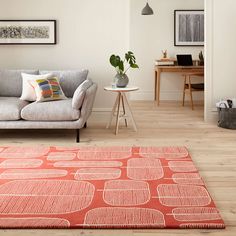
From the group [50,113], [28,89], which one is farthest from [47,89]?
[50,113]

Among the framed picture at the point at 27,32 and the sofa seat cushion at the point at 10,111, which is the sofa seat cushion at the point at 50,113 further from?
the framed picture at the point at 27,32

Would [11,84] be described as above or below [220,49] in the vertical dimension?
below

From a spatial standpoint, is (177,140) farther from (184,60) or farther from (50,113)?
(184,60)

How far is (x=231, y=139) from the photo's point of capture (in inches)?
182

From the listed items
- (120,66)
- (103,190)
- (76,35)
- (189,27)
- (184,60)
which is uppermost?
(189,27)

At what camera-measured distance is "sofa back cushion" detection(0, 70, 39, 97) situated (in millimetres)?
5133

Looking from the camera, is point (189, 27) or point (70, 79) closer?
point (70, 79)

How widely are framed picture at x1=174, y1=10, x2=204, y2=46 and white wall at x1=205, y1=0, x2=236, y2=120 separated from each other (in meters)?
2.68

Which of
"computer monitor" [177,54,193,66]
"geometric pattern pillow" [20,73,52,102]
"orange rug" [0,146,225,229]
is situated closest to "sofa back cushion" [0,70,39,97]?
"geometric pattern pillow" [20,73,52,102]

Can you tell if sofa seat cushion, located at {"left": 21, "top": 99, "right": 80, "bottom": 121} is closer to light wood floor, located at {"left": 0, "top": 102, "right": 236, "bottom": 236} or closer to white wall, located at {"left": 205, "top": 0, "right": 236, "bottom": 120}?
light wood floor, located at {"left": 0, "top": 102, "right": 236, "bottom": 236}

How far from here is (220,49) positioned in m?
5.48

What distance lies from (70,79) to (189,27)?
12.5 ft

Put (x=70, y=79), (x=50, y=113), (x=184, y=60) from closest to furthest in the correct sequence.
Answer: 1. (x=50, y=113)
2. (x=70, y=79)
3. (x=184, y=60)

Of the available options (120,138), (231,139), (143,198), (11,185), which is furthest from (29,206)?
(231,139)
